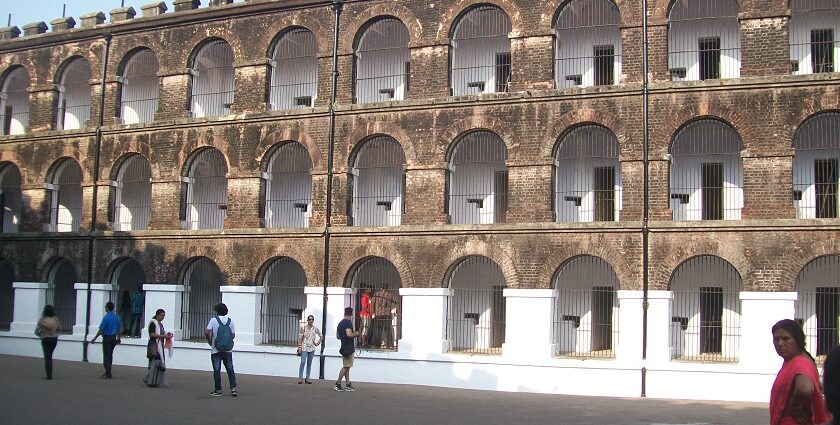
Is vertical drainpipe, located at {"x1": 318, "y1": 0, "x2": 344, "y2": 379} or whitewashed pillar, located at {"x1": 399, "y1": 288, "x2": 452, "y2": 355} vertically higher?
vertical drainpipe, located at {"x1": 318, "y1": 0, "x2": 344, "y2": 379}

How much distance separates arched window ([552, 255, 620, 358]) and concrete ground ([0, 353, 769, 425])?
3985 millimetres

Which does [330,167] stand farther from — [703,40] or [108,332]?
[703,40]

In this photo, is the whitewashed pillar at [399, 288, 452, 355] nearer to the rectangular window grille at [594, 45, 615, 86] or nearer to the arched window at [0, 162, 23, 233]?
the rectangular window grille at [594, 45, 615, 86]

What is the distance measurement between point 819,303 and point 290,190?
1500 centimetres

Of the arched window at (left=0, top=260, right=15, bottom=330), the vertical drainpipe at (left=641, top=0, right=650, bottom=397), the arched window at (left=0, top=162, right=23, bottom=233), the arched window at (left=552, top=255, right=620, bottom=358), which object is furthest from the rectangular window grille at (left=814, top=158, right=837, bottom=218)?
the arched window at (left=0, top=260, right=15, bottom=330)

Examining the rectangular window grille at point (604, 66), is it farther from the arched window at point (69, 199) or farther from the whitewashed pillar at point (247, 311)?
the arched window at point (69, 199)

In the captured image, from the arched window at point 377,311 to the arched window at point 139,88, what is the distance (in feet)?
30.1

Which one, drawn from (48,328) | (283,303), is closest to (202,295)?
(283,303)

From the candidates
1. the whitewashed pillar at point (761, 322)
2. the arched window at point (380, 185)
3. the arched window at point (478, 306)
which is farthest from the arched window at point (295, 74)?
the whitewashed pillar at point (761, 322)

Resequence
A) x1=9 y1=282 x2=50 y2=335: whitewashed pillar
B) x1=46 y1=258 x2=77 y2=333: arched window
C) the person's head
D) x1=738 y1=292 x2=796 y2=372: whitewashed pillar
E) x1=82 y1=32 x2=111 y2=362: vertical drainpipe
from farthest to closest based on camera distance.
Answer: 1. x1=46 y1=258 x2=77 y2=333: arched window
2. x1=9 y1=282 x2=50 y2=335: whitewashed pillar
3. x1=82 y1=32 x2=111 y2=362: vertical drainpipe
4. x1=738 y1=292 x2=796 y2=372: whitewashed pillar
5. the person's head

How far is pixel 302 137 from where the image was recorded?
86.1 ft

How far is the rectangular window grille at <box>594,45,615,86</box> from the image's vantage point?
971 inches

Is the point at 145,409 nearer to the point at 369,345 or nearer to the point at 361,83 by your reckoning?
the point at 369,345

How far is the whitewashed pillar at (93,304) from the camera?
28547mm
